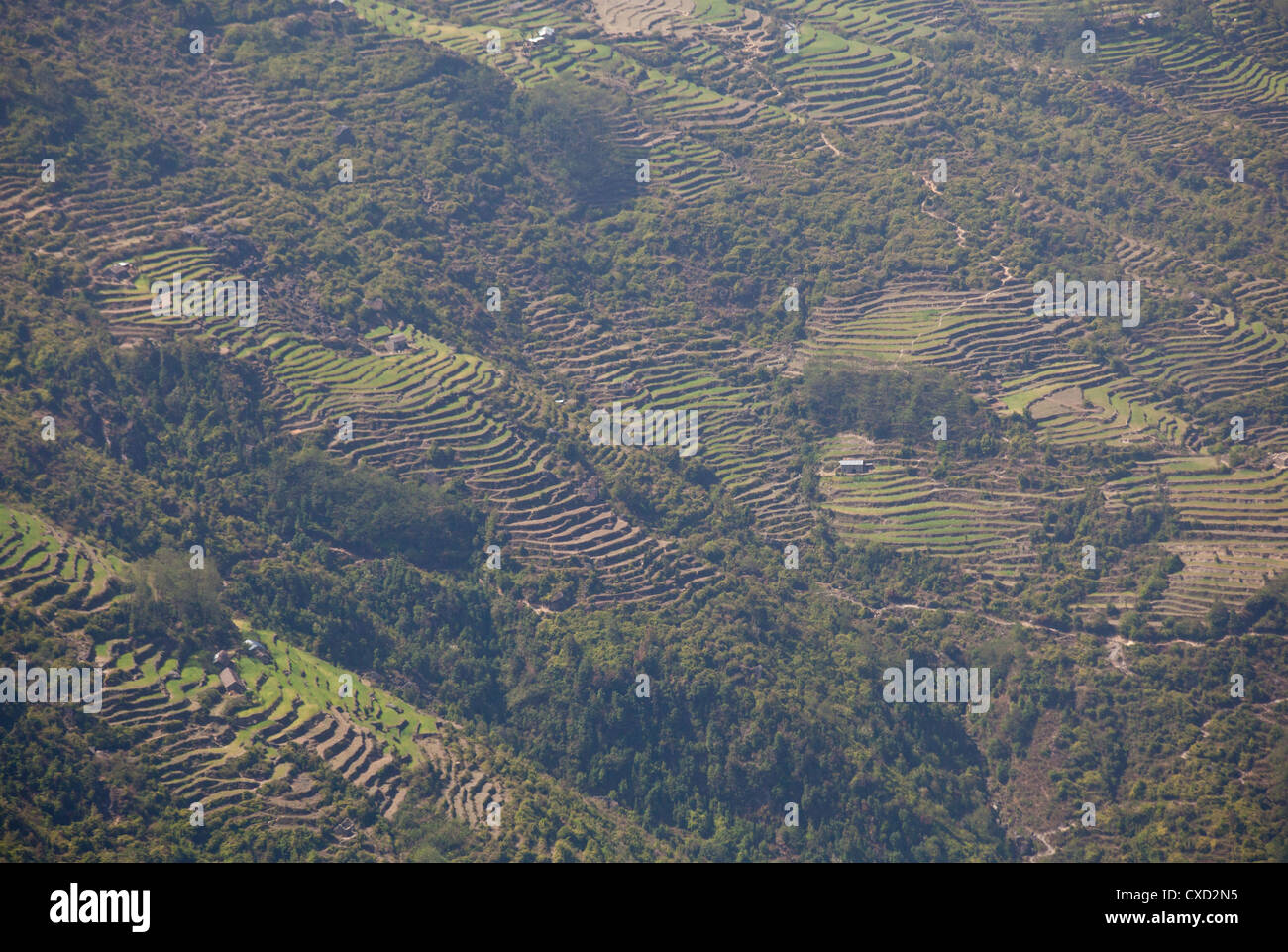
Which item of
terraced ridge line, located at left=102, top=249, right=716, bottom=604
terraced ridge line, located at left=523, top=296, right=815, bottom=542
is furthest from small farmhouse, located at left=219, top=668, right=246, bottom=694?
terraced ridge line, located at left=523, top=296, right=815, bottom=542

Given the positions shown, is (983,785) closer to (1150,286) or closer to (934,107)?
(1150,286)

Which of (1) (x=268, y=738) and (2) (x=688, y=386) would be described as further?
(2) (x=688, y=386)

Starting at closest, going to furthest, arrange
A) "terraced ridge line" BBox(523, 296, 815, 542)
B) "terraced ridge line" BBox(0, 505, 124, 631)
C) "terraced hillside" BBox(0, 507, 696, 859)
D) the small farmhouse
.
Result: "terraced hillside" BBox(0, 507, 696, 859) < "terraced ridge line" BBox(0, 505, 124, 631) < the small farmhouse < "terraced ridge line" BBox(523, 296, 815, 542)

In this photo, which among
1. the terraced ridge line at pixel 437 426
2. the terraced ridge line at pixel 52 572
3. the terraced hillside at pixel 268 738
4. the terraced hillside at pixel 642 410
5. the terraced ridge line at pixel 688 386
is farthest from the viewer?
the terraced ridge line at pixel 688 386

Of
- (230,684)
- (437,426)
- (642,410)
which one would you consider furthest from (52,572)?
(642,410)

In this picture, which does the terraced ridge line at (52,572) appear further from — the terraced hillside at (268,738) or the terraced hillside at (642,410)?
the terraced hillside at (642,410)

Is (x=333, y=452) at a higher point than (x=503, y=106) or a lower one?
lower

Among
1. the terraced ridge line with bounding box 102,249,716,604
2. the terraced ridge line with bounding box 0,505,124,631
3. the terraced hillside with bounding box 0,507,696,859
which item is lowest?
the terraced hillside with bounding box 0,507,696,859

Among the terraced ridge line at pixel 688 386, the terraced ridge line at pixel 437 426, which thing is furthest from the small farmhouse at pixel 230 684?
the terraced ridge line at pixel 688 386

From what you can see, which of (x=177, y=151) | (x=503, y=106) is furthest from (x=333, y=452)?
(x=503, y=106)

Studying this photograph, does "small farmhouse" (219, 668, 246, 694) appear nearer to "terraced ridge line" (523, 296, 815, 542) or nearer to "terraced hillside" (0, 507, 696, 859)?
"terraced hillside" (0, 507, 696, 859)

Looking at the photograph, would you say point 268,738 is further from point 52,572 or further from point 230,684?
point 52,572
